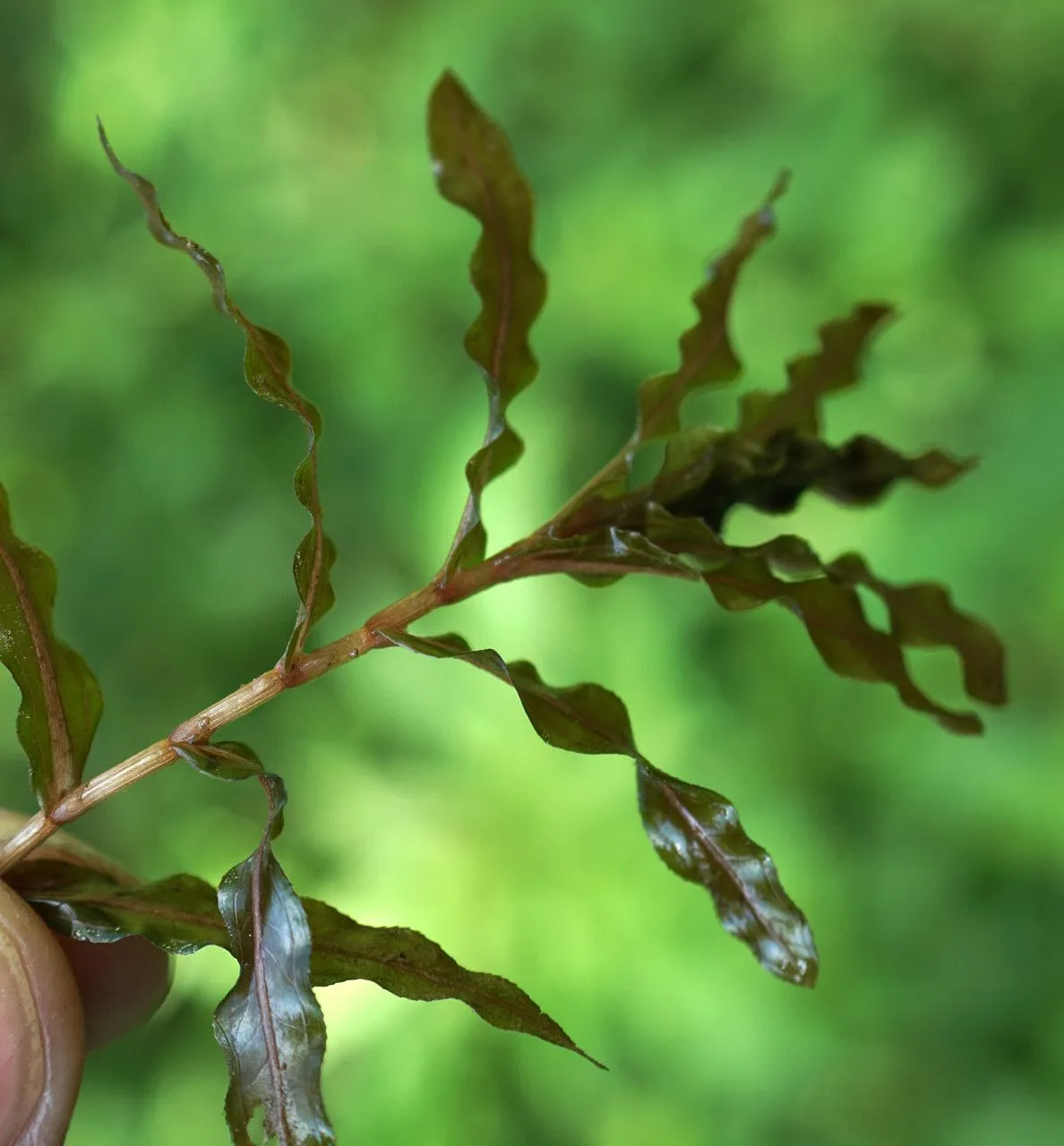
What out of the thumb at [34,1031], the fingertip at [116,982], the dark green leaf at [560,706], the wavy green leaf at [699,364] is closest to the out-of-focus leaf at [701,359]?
the wavy green leaf at [699,364]

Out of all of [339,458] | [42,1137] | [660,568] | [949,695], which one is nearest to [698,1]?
[339,458]

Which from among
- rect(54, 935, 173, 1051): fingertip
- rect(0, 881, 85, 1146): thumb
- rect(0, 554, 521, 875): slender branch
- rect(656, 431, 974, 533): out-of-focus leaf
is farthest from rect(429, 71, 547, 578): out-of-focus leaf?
rect(54, 935, 173, 1051): fingertip

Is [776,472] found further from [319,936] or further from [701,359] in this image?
[319,936]

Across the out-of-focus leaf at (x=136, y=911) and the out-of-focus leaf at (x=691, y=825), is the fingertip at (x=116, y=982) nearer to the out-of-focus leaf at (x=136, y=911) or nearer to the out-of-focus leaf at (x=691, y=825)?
the out-of-focus leaf at (x=136, y=911)

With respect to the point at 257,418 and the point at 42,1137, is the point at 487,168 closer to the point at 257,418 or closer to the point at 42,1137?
the point at 42,1137

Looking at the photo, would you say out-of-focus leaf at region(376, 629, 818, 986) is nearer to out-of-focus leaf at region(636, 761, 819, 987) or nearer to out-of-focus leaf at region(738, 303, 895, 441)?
out-of-focus leaf at region(636, 761, 819, 987)
